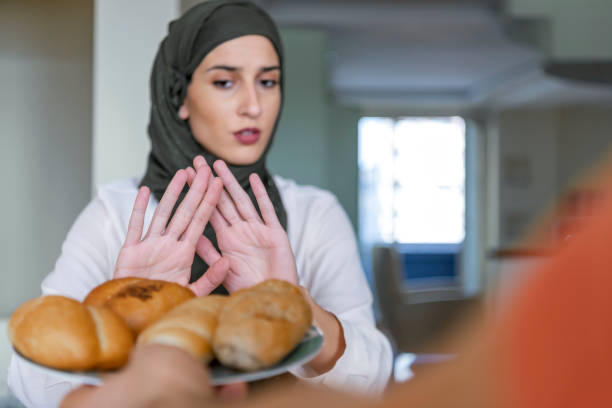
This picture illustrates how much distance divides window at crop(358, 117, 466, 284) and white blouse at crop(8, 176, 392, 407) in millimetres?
7374

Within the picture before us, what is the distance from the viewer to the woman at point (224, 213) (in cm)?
76

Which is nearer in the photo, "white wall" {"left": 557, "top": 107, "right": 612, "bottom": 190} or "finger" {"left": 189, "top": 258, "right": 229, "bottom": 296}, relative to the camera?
"finger" {"left": 189, "top": 258, "right": 229, "bottom": 296}

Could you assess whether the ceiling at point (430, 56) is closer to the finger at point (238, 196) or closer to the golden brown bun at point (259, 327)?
the finger at point (238, 196)

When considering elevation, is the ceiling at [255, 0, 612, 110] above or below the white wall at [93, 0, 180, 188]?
above

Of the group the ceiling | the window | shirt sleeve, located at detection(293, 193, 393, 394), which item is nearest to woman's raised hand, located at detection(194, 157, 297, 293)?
shirt sleeve, located at detection(293, 193, 393, 394)

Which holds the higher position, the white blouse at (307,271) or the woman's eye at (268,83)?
the woman's eye at (268,83)

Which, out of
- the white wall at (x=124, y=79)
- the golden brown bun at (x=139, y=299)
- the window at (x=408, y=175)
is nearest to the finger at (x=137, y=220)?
the golden brown bun at (x=139, y=299)

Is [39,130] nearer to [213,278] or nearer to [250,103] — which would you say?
[250,103]

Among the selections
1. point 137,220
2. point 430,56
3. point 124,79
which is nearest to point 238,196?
point 137,220

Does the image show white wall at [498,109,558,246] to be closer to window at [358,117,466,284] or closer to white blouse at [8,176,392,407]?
window at [358,117,466,284]

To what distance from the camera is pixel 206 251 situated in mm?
823

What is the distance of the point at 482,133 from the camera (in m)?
8.48

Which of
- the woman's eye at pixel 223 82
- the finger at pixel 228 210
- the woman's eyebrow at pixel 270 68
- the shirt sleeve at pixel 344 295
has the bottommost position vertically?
the shirt sleeve at pixel 344 295

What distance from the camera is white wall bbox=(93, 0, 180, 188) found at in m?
1.94
